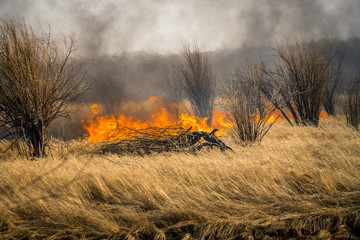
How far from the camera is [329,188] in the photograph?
255 centimetres

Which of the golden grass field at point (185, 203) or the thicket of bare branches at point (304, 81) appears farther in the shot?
the thicket of bare branches at point (304, 81)

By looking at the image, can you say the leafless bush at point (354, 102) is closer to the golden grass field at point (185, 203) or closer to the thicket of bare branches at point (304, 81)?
the thicket of bare branches at point (304, 81)

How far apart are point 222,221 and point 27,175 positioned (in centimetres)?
302

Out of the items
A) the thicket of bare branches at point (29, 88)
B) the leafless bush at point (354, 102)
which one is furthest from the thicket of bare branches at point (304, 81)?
the thicket of bare branches at point (29, 88)

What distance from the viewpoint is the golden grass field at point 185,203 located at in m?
2.03

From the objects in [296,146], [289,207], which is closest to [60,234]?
[289,207]

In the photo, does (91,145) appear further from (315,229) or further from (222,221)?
(315,229)

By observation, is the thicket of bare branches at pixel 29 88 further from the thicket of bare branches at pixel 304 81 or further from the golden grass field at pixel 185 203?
the thicket of bare branches at pixel 304 81

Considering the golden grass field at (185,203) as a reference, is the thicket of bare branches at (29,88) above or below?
above

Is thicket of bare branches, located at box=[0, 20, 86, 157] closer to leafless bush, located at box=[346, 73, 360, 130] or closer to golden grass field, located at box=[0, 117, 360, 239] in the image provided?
golden grass field, located at box=[0, 117, 360, 239]

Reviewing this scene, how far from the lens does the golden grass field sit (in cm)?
203

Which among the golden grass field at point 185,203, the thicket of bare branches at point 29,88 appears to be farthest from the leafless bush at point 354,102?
the thicket of bare branches at point 29,88

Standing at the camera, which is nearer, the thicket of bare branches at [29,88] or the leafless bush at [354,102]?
the thicket of bare branches at [29,88]

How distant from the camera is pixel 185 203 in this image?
7.77ft
